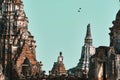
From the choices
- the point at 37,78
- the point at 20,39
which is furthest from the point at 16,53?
the point at 37,78

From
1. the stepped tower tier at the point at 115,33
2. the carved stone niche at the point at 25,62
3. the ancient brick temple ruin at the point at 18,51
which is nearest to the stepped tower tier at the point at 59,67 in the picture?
the ancient brick temple ruin at the point at 18,51

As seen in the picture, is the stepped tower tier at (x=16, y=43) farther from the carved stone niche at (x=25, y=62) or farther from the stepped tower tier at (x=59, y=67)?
the stepped tower tier at (x=59, y=67)

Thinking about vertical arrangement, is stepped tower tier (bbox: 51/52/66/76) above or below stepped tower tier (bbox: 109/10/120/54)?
below

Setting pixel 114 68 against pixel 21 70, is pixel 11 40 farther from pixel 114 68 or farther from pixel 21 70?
pixel 114 68

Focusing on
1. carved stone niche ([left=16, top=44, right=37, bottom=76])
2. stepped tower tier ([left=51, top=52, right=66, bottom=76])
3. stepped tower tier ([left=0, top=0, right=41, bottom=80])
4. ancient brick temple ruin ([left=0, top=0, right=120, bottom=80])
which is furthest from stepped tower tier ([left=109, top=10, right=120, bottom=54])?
carved stone niche ([left=16, top=44, right=37, bottom=76])

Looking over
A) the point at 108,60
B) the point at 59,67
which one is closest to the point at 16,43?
the point at 59,67

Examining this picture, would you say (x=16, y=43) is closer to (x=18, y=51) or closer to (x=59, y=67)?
(x=18, y=51)

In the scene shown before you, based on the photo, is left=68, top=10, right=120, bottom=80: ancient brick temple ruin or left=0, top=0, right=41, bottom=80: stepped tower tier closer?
left=68, top=10, right=120, bottom=80: ancient brick temple ruin

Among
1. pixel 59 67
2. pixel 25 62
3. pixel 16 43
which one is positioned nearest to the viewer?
pixel 59 67

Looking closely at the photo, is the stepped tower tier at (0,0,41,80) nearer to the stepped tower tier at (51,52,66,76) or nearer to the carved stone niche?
the carved stone niche

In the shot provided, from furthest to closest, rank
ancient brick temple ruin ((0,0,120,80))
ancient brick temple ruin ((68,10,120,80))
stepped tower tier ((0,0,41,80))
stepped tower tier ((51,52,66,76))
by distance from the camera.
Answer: stepped tower tier ((0,0,41,80)) < stepped tower tier ((51,52,66,76)) < ancient brick temple ruin ((0,0,120,80)) < ancient brick temple ruin ((68,10,120,80))

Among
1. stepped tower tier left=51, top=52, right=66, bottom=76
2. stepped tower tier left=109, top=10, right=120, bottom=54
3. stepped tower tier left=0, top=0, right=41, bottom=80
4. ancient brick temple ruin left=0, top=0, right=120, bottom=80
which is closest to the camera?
stepped tower tier left=109, top=10, right=120, bottom=54

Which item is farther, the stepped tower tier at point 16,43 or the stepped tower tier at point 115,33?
the stepped tower tier at point 16,43

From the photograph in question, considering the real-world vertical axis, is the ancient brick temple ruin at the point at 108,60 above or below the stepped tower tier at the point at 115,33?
below
